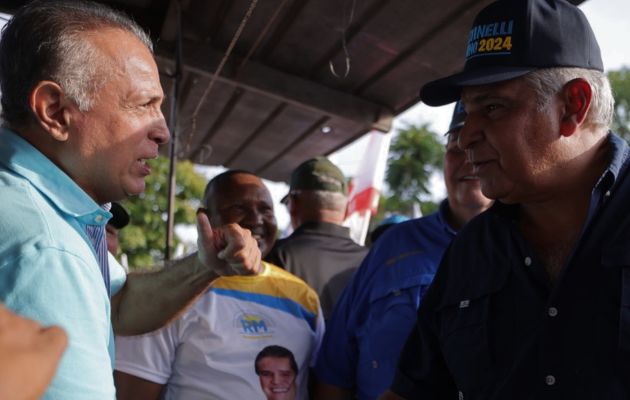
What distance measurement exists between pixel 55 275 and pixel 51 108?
474 mm

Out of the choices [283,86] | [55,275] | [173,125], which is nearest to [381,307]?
[55,275]

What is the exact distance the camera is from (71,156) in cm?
131

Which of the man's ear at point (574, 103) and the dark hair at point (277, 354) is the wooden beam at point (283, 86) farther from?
the man's ear at point (574, 103)

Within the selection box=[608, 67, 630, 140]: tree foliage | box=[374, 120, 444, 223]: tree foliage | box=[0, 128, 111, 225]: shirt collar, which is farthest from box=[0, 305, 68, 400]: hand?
box=[608, 67, 630, 140]: tree foliage

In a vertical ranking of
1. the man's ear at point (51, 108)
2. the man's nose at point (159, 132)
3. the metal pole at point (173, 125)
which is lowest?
the man's ear at point (51, 108)

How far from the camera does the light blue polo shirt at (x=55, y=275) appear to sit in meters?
0.95

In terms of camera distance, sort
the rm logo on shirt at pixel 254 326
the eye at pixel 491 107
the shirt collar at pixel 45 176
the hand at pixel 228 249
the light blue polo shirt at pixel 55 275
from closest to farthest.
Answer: the light blue polo shirt at pixel 55 275 < the shirt collar at pixel 45 176 < the eye at pixel 491 107 < the hand at pixel 228 249 < the rm logo on shirt at pixel 254 326

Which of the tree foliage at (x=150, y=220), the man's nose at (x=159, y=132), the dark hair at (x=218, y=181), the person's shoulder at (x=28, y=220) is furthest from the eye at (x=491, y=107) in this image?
the tree foliage at (x=150, y=220)

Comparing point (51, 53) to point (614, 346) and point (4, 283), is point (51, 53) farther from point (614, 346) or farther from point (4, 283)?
point (614, 346)

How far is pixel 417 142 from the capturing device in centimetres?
3155

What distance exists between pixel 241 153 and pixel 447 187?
375 cm

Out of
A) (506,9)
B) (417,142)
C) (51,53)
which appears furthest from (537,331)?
(417,142)

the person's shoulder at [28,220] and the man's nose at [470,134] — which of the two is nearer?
the person's shoulder at [28,220]

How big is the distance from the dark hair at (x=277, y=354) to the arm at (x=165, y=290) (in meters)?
0.38
